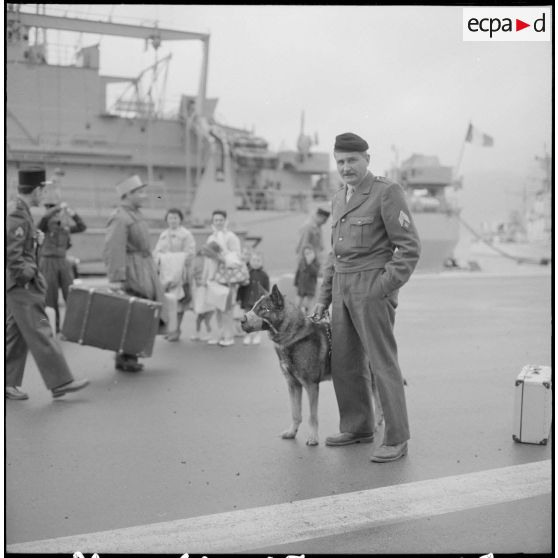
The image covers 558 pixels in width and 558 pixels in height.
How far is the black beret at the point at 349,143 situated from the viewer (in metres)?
4.23

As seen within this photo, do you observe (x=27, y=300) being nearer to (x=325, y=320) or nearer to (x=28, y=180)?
(x=28, y=180)

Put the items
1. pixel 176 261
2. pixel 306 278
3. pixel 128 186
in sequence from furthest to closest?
1. pixel 306 278
2. pixel 176 261
3. pixel 128 186

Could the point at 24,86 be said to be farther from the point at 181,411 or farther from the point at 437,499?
the point at 437,499

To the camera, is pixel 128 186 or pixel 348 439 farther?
pixel 128 186

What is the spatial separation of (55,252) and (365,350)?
602cm

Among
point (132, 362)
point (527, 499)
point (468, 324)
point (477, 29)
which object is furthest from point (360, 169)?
point (468, 324)

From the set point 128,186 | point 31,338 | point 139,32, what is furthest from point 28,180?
point 139,32

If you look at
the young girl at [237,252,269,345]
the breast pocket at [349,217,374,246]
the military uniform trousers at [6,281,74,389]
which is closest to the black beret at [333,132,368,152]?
the breast pocket at [349,217,374,246]

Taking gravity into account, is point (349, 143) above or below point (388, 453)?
above

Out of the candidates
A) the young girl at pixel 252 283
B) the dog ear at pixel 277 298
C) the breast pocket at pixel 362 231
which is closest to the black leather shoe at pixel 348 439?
the dog ear at pixel 277 298

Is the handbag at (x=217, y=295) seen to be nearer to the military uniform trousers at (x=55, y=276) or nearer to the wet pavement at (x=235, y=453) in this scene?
the wet pavement at (x=235, y=453)

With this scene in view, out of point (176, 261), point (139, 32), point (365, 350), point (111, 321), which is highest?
point (139, 32)

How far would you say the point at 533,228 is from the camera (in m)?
31.4

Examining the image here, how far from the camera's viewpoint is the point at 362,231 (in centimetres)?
429
